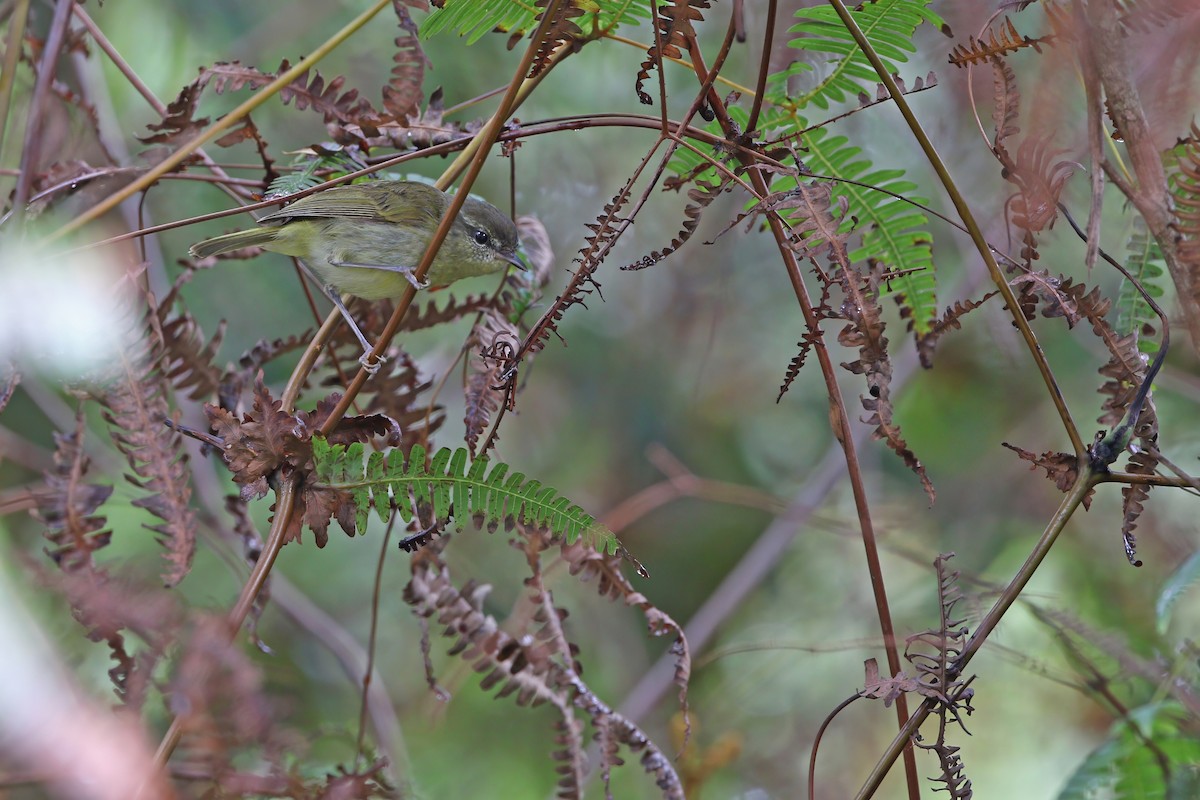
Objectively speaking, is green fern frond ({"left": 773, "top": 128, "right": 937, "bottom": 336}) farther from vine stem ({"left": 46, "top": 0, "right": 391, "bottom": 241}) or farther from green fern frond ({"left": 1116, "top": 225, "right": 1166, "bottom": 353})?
vine stem ({"left": 46, "top": 0, "right": 391, "bottom": 241})

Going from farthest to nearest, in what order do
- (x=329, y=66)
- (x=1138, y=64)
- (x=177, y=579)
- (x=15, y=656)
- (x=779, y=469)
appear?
(x=779, y=469) < (x=329, y=66) < (x=177, y=579) < (x=1138, y=64) < (x=15, y=656)

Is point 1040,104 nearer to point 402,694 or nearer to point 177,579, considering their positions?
point 177,579

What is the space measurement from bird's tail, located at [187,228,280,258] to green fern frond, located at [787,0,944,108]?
1.41 meters

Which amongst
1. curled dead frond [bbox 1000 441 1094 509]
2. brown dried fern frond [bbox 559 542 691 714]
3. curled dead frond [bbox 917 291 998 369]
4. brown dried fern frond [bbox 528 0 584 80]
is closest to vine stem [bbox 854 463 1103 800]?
curled dead frond [bbox 1000 441 1094 509]

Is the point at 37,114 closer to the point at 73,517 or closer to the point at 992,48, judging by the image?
the point at 73,517

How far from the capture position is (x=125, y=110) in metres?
4.32

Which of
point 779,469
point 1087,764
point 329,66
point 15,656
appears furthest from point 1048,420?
point 15,656

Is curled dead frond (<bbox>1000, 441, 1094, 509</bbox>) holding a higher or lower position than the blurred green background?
lower

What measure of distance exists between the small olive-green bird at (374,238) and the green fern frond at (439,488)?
129cm

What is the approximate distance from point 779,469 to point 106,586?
4.05 metres

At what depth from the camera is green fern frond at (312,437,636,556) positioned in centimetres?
147

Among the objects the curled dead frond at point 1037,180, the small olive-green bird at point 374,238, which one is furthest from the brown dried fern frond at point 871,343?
the small olive-green bird at point 374,238

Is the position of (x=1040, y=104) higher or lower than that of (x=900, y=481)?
lower

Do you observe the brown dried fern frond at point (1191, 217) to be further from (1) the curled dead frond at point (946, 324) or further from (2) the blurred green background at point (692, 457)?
(2) the blurred green background at point (692, 457)
